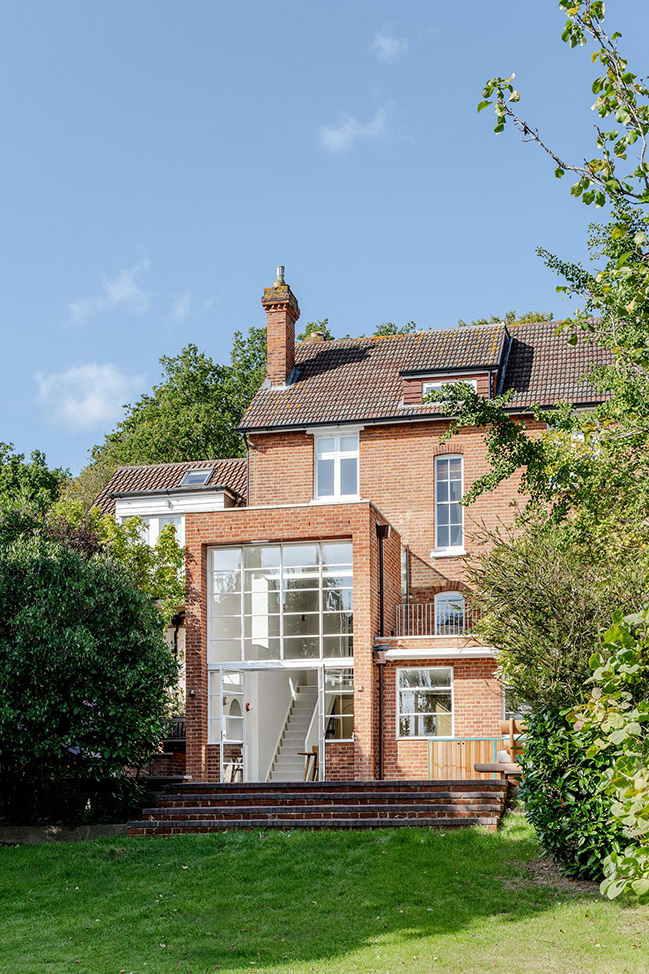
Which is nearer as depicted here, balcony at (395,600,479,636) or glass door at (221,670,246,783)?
glass door at (221,670,246,783)

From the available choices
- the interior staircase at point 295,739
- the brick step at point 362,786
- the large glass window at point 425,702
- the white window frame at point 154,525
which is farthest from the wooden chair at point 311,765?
the white window frame at point 154,525

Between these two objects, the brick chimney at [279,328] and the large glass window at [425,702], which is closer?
the large glass window at [425,702]

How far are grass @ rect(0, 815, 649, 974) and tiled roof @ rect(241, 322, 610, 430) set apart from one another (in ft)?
41.4

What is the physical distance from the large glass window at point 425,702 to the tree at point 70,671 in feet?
18.7

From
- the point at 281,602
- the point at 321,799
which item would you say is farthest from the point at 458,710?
the point at 321,799

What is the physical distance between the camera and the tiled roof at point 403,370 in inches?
A: 1072

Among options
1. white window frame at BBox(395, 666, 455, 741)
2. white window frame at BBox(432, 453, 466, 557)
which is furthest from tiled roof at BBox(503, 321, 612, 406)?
white window frame at BBox(395, 666, 455, 741)

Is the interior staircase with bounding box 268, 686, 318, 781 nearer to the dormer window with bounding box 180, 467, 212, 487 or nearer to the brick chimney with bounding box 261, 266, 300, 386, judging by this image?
the brick chimney with bounding box 261, 266, 300, 386

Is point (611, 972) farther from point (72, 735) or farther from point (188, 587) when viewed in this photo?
point (188, 587)

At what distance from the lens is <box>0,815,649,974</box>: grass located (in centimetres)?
1139

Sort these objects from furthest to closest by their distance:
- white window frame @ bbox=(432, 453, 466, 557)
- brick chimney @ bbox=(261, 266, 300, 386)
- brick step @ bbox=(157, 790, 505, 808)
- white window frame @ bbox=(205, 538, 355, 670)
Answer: brick chimney @ bbox=(261, 266, 300, 386) → white window frame @ bbox=(432, 453, 466, 557) → white window frame @ bbox=(205, 538, 355, 670) → brick step @ bbox=(157, 790, 505, 808)

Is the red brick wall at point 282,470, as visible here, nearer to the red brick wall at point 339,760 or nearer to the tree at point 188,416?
the red brick wall at point 339,760

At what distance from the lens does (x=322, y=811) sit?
18.4 m

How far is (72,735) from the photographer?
1888 cm
